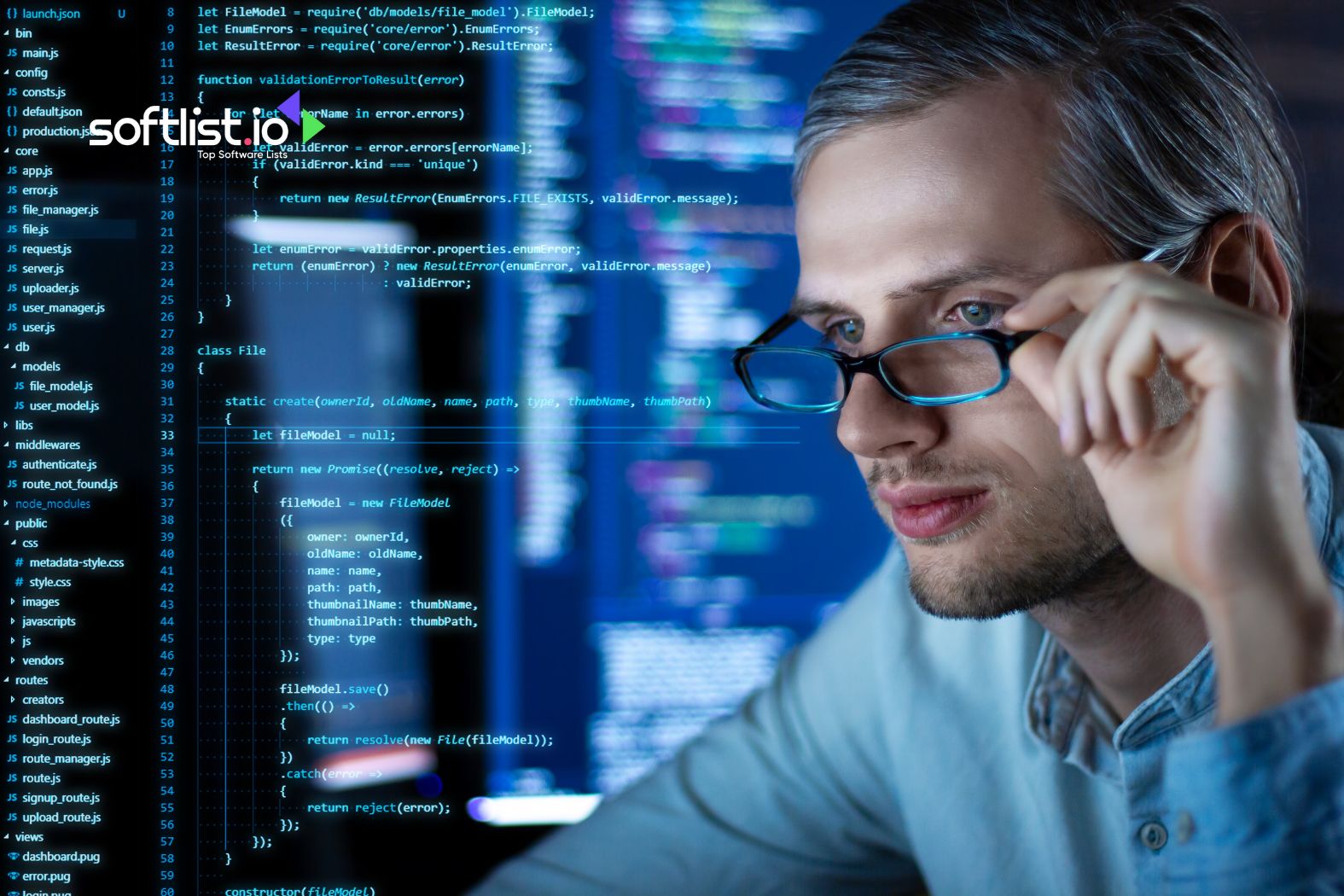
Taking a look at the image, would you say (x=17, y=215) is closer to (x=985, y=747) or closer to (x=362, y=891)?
(x=362, y=891)

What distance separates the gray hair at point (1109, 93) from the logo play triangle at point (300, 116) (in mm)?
463

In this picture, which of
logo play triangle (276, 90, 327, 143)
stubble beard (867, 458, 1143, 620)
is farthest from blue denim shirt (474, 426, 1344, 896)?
logo play triangle (276, 90, 327, 143)

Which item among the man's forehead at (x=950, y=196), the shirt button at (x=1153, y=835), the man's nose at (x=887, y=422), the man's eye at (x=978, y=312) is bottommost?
the shirt button at (x=1153, y=835)

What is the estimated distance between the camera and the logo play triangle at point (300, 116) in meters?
0.93

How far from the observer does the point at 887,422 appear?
0.79 m

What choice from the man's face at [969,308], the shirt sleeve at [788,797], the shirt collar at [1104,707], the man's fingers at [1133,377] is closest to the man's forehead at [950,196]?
the man's face at [969,308]

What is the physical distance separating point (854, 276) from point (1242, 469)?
12.6 inches

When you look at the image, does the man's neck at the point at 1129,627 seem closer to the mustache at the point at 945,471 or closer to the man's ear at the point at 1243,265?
the mustache at the point at 945,471

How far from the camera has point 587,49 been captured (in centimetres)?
93

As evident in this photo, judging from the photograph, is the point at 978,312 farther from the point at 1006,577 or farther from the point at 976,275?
the point at 1006,577

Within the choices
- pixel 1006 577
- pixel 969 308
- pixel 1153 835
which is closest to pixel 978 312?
pixel 969 308

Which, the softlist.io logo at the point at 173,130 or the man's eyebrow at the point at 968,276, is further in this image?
the softlist.io logo at the point at 173,130

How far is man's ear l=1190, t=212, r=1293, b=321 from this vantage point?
2.75 ft

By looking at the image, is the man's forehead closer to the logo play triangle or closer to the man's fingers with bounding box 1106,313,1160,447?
the man's fingers with bounding box 1106,313,1160,447
